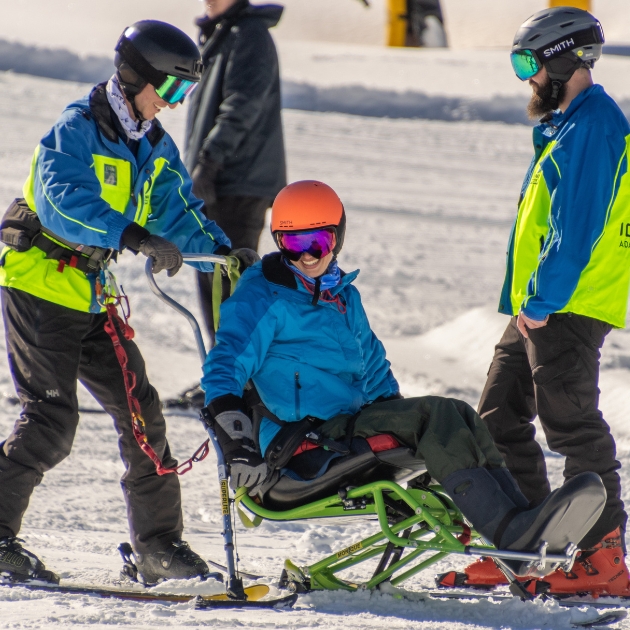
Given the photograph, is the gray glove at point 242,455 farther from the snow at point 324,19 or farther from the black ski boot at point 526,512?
the snow at point 324,19

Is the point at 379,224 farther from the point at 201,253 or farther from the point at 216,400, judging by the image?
the point at 216,400

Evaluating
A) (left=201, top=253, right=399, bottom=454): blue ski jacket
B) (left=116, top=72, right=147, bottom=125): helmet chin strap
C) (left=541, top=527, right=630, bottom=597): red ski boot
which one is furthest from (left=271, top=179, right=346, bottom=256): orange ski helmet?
(left=541, top=527, right=630, bottom=597): red ski boot

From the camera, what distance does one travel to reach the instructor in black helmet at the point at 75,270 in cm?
350

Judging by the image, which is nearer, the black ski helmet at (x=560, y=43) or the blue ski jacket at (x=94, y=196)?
the blue ski jacket at (x=94, y=196)

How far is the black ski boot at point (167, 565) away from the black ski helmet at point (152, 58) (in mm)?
1677

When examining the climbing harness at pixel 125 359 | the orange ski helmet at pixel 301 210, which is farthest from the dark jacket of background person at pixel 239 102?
the orange ski helmet at pixel 301 210

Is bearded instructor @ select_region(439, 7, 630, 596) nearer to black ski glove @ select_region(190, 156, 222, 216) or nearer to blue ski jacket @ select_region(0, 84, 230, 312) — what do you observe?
blue ski jacket @ select_region(0, 84, 230, 312)

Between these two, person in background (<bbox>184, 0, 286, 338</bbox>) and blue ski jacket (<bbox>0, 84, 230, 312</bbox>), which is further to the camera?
person in background (<bbox>184, 0, 286, 338</bbox>)

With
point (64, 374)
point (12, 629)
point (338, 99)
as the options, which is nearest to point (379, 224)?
point (338, 99)

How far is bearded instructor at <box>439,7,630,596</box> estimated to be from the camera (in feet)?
11.4

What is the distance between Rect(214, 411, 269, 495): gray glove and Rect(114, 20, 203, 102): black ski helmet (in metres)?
1.25

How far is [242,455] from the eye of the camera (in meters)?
3.12

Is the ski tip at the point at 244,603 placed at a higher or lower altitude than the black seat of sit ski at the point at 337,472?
lower

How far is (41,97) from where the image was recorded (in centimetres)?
1320
